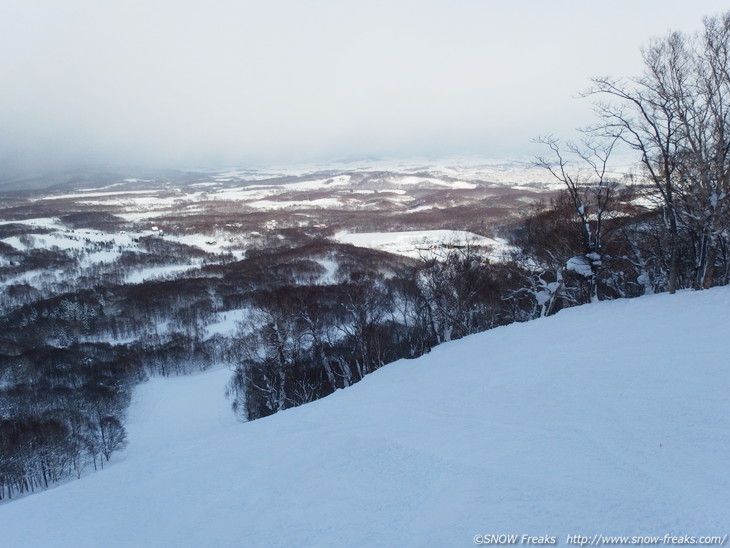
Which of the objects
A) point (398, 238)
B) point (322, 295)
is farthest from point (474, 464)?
point (398, 238)

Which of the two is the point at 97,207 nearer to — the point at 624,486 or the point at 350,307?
the point at 350,307

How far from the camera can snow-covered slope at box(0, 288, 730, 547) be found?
12.1ft

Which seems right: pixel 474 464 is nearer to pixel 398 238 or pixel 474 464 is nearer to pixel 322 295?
pixel 322 295

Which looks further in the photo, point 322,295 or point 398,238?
point 398,238

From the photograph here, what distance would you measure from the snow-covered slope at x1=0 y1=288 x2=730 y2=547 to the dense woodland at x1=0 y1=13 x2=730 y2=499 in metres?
4.16

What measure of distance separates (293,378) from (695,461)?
21.5 metres

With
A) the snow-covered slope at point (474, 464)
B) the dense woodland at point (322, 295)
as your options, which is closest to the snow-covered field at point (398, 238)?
the dense woodland at point (322, 295)

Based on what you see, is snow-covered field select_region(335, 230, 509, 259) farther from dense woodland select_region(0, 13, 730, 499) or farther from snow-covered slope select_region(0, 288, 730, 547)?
snow-covered slope select_region(0, 288, 730, 547)

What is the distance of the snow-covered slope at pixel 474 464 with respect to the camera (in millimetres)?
3678

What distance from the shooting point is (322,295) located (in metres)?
51.6

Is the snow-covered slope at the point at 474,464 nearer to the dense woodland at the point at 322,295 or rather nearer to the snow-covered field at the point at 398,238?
the dense woodland at the point at 322,295

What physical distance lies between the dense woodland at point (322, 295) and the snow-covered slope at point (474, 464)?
4.16 meters

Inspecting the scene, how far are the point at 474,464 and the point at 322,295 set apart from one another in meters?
47.4

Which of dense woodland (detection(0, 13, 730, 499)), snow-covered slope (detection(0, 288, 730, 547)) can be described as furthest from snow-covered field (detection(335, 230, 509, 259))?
snow-covered slope (detection(0, 288, 730, 547))
